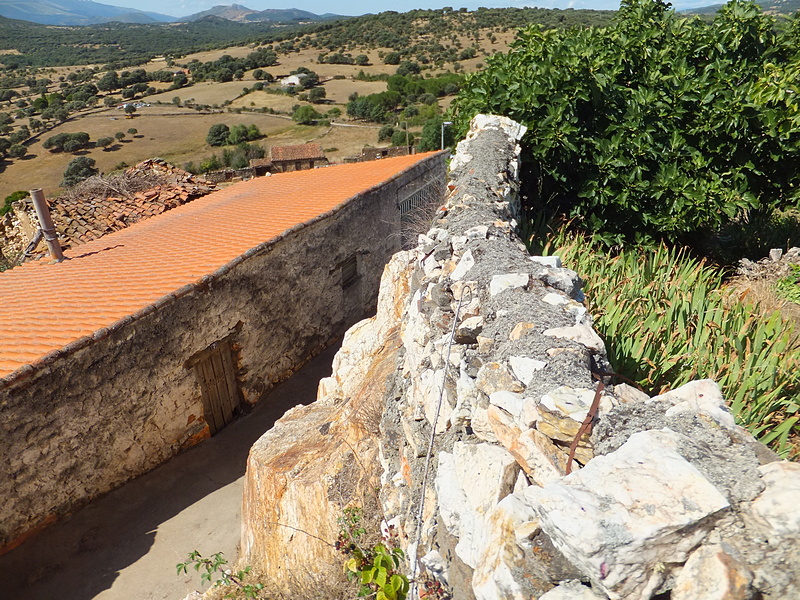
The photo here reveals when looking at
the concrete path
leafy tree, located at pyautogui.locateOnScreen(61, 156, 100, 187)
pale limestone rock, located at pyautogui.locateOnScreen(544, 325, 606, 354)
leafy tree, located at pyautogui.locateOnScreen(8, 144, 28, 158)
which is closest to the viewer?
pale limestone rock, located at pyautogui.locateOnScreen(544, 325, 606, 354)

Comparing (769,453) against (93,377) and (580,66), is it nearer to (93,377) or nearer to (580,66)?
(580,66)

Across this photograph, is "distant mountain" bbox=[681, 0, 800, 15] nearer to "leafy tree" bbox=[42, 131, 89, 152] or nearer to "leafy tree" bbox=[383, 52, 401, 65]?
"leafy tree" bbox=[383, 52, 401, 65]

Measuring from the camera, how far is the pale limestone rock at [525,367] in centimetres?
217

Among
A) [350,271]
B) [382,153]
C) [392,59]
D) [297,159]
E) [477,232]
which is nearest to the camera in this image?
[477,232]

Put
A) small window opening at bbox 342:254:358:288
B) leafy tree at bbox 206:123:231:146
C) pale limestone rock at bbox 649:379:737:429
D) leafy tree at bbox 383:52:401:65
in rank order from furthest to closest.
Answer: leafy tree at bbox 383:52:401:65 → leafy tree at bbox 206:123:231:146 → small window opening at bbox 342:254:358:288 → pale limestone rock at bbox 649:379:737:429

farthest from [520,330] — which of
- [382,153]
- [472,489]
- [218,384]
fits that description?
[382,153]

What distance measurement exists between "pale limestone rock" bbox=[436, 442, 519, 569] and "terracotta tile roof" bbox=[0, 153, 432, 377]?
5.45m

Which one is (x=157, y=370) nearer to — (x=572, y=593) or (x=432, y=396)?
(x=432, y=396)

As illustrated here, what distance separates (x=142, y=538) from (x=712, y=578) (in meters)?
6.71

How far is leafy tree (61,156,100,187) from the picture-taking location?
37.4m

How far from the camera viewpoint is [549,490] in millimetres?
1531

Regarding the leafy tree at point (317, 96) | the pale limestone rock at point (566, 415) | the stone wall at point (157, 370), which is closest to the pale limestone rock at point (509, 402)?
the pale limestone rock at point (566, 415)

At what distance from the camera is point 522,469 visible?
6.47 feet

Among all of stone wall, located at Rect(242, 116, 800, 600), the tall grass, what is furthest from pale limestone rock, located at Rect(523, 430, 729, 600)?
the tall grass
